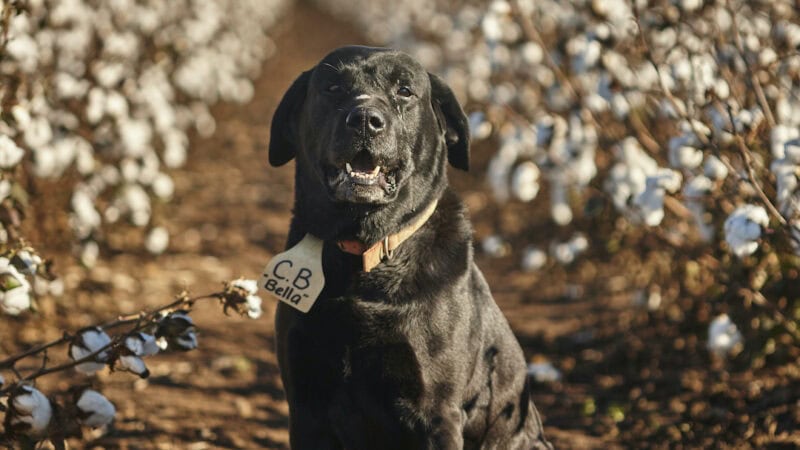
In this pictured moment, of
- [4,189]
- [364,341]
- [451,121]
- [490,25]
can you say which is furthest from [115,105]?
[364,341]

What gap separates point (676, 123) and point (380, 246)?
2.27 metres

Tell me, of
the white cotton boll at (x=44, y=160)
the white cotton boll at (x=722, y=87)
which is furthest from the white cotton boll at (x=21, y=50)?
the white cotton boll at (x=722, y=87)

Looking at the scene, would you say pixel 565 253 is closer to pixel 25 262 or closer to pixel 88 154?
pixel 88 154

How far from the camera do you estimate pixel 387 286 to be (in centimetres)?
338

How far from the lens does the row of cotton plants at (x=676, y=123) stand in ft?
14.2

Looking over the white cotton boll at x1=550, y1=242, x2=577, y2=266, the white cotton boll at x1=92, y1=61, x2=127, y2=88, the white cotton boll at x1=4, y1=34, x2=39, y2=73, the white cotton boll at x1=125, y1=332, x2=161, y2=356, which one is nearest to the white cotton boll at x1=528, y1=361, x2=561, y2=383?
the white cotton boll at x1=550, y1=242, x2=577, y2=266

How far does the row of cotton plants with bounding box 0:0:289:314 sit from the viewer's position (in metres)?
5.01

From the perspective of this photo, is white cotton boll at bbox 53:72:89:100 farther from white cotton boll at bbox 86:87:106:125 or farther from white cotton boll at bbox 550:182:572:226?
white cotton boll at bbox 550:182:572:226

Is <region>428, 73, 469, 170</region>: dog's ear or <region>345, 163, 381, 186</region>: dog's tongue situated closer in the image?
<region>345, 163, 381, 186</region>: dog's tongue

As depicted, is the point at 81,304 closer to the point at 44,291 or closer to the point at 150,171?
the point at 44,291

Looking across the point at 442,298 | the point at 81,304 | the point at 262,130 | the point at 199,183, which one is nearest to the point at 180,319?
the point at 442,298

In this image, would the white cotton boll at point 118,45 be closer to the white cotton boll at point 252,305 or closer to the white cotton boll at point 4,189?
the white cotton boll at point 4,189

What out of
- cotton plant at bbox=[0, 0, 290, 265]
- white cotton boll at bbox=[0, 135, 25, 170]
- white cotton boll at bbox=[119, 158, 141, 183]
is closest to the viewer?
white cotton boll at bbox=[0, 135, 25, 170]

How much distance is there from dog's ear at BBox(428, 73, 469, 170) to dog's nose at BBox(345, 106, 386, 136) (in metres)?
0.46
